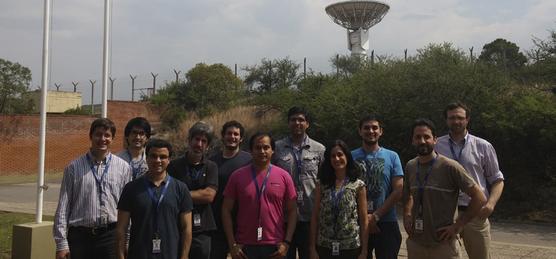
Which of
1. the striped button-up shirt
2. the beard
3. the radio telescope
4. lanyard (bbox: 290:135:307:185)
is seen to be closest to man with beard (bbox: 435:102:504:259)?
the beard

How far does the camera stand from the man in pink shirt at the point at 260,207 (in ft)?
15.1

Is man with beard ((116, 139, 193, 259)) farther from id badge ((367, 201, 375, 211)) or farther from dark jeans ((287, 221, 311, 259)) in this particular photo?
id badge ((367, 201, 375, 211))

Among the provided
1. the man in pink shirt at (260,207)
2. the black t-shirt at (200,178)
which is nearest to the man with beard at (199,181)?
the black t-shirt at (200,178)

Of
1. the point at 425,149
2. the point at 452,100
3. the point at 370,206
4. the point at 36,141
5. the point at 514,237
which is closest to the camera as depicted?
the point at 425,149

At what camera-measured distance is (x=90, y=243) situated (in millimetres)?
4598

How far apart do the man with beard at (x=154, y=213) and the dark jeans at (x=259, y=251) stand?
59 centimetres

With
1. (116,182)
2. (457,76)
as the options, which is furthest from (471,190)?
(457,76)

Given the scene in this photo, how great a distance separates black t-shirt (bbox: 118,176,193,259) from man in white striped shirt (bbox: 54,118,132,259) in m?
0.47

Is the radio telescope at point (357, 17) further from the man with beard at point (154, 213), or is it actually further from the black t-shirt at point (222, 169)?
the man with beard at point (154, 213)

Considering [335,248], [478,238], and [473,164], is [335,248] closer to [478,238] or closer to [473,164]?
[478,238]

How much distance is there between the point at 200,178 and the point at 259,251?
2.67 ft

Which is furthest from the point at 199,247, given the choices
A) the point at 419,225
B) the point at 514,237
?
the point at 514,237

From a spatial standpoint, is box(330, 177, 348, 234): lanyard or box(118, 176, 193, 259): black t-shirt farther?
box(330, 177, 348, 234): lanyard

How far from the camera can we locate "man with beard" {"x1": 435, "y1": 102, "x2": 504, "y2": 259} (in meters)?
5.05
